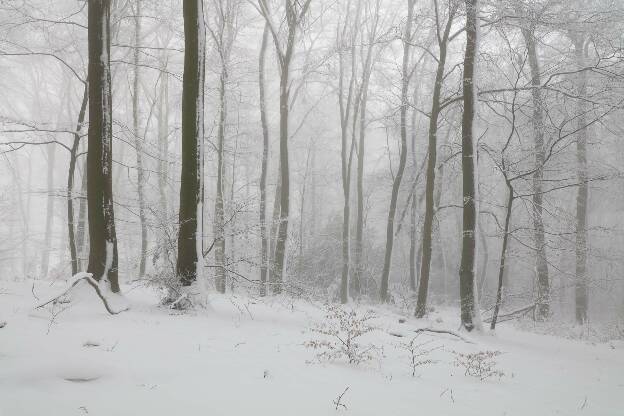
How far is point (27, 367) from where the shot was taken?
9.95ft

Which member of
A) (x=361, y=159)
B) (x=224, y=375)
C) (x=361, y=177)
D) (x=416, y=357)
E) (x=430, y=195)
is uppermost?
(x=361, y=159)

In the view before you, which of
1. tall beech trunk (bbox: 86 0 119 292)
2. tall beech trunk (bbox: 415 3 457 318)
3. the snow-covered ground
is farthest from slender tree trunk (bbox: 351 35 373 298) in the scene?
tall beech trunk (bbox: 86 0 119 292)

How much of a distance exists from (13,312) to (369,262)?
18.8 m

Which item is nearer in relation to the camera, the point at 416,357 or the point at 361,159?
the point at 416,357

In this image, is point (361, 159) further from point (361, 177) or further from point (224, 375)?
point (224, 375)

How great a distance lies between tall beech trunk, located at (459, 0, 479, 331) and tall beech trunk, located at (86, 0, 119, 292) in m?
7.15

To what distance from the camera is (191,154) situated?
6.47m

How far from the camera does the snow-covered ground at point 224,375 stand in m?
2.81

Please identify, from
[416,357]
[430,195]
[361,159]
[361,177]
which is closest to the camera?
[416,357]

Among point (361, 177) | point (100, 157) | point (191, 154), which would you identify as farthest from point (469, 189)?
point (361, 177)

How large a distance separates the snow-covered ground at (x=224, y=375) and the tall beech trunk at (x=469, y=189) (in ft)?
8.66

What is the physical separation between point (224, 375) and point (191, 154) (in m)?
3.86

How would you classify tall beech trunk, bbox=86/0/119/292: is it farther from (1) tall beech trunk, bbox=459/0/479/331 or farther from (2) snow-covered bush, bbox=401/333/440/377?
(1) tall beech trunk, bbox=459/0/479/331

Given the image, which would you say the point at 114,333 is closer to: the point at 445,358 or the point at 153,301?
the point at 153,301
